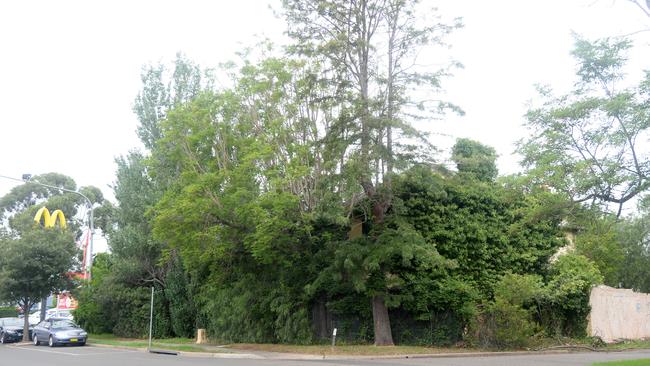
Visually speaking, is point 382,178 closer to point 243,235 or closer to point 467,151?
point 243,235

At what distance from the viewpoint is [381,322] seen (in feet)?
75.9

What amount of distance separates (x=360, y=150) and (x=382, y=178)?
5.21 feet

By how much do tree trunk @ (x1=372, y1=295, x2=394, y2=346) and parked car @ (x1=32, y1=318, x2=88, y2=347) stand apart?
1612cm

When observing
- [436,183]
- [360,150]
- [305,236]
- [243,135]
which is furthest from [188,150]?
[436,183]

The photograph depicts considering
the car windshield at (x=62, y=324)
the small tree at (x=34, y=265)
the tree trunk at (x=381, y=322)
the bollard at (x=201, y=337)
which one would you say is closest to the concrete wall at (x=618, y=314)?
the tree trunk at (x=381, y=322)

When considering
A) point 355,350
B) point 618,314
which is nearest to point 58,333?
point 355,350

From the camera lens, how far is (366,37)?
Result: 22734 mm

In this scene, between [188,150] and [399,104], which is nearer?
[399,104]

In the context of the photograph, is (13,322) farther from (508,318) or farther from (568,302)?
(568,302)

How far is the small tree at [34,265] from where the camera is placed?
3281cm

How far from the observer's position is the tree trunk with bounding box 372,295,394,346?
2300 cm

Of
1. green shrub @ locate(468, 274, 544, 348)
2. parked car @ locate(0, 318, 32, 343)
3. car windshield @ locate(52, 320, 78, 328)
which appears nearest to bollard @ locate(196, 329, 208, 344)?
car windshield @ locate(52, 320, 78, 328)

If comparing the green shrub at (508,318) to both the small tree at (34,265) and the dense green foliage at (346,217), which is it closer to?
the dense green foliage at (346,217)

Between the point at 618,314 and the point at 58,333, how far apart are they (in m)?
27.2
